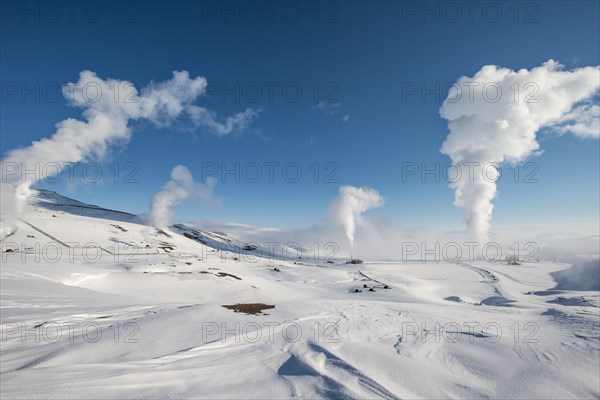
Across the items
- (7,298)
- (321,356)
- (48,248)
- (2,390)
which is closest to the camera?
(2,390)

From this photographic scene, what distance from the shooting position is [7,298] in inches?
535

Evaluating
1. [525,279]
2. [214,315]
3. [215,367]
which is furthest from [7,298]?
[525,279]

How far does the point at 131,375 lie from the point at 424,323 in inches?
424

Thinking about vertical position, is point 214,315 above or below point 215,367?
below

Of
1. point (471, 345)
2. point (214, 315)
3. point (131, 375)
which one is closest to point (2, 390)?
point (131, 375)

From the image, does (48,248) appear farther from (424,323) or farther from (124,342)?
(424,323)

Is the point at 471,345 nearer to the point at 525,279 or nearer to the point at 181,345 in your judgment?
the point at 181,345

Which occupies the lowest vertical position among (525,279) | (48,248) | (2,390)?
(525,279)

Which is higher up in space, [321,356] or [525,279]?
[321,356]

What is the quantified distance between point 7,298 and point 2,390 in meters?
15.0

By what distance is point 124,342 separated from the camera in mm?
7359

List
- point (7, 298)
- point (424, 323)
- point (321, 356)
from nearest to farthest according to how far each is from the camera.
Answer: point (321, 356), point (424, 323), point (7, 298)

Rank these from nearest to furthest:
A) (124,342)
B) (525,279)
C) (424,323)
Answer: (124,342), (424,323), (525,279)

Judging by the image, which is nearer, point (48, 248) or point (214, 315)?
point (214, 315)
